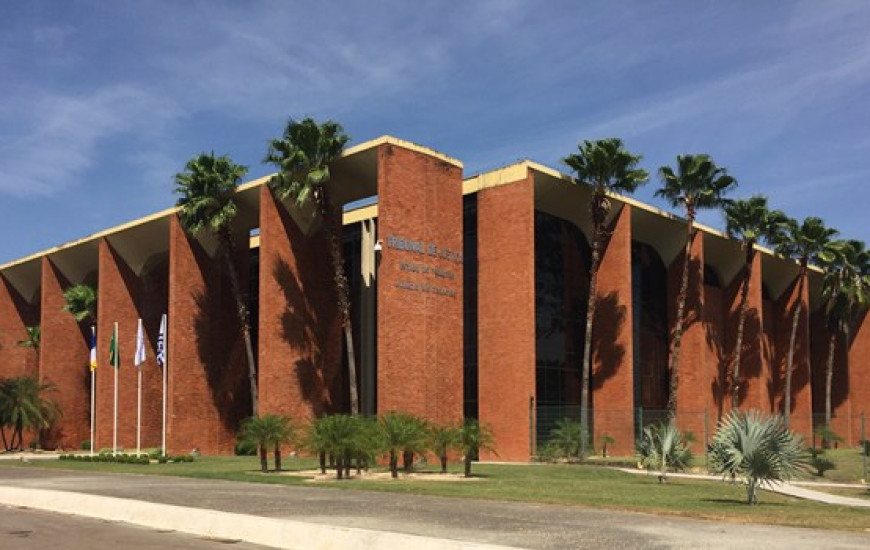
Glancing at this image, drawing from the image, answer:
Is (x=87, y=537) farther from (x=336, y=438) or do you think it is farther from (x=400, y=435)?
(x=400, y=435)

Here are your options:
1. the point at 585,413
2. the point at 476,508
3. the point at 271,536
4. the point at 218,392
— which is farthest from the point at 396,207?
the point at 271,536

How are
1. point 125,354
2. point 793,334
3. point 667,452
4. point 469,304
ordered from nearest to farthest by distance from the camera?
point 667,452 < point 469,304 < point 125,354 < point 793,334

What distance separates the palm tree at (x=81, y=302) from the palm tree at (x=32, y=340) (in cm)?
724

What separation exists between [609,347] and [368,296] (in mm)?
11645

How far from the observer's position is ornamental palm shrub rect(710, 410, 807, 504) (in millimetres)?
17766

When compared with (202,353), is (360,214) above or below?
above

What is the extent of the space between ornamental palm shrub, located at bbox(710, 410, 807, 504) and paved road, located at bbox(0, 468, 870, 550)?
3472 millimetres

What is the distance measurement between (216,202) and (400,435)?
67.9 feet

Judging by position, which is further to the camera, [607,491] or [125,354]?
[125,354]

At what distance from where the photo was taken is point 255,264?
51.9 m

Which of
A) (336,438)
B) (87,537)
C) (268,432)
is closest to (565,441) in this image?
(268,432)

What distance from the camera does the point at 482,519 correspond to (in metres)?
14.9

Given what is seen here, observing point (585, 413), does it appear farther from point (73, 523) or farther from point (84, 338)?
point (84, 338)

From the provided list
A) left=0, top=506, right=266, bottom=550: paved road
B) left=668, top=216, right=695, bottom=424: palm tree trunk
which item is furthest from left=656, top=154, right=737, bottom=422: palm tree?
left=0, top=506, right=266, bottom=550: paved road
